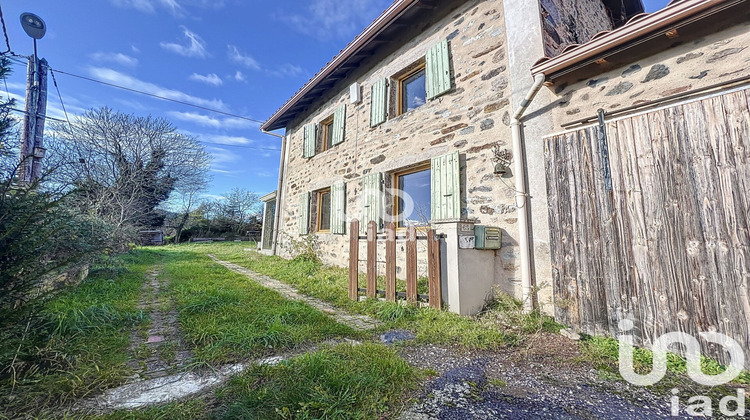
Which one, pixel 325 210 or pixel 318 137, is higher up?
pixel 318 137

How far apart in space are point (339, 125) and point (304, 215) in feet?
8.33

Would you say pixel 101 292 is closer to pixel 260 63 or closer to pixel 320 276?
pixel 320 276

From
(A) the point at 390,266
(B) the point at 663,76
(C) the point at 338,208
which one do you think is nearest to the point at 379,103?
(C) the point at 338,208

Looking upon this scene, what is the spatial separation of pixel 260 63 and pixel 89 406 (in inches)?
505

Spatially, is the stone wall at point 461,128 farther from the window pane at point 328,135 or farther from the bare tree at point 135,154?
the bare tree at point 135,154

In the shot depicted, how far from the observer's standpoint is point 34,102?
18.6 ft

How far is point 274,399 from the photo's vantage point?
1.45 m

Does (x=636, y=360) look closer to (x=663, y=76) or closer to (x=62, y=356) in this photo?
(x=663, y=76)

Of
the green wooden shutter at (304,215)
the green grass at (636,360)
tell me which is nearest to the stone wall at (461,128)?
the green wooden shutter at (304,215)

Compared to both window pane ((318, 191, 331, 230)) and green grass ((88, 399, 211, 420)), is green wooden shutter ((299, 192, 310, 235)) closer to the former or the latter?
window pane ((318, 191, 331, 230))

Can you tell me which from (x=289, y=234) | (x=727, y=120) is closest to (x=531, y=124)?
(x=727, y=120)

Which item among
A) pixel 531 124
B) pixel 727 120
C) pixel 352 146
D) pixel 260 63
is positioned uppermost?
pixel 260 63

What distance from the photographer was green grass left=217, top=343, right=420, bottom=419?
1.36 m

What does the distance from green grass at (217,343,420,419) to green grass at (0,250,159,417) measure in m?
0.83
